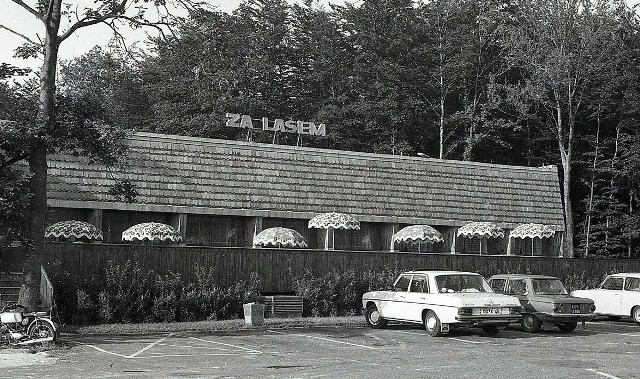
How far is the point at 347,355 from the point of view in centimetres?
1764

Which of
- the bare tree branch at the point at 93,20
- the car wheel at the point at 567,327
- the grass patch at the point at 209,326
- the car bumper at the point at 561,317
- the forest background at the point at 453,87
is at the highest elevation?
the forest background at the point at 453,87

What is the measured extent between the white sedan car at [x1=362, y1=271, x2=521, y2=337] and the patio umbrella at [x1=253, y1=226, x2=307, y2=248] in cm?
557

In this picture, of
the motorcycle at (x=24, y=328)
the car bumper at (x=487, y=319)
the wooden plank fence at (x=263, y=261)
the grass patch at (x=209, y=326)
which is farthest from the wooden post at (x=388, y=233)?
the motorcycle at (x=24, y=328)

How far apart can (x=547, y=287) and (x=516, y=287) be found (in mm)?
837

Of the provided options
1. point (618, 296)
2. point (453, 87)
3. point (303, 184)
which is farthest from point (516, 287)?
point (453, 87)

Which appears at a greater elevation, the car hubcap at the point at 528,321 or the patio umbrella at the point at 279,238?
the patio umbrella at the point at 279,238

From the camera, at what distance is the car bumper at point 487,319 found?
2105 cm

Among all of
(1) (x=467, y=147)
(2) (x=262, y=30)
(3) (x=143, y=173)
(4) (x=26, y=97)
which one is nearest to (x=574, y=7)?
(1) (x=467, y=147)

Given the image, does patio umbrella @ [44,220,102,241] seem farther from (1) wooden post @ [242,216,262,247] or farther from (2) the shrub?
(1) wooden post @ [242,216,262,247]

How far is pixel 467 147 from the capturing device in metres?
50.8

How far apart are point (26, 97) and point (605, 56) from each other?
111ft

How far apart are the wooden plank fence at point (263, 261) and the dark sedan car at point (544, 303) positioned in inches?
235

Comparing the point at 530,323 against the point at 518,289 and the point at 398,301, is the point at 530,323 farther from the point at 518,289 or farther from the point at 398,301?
the point at 398,301

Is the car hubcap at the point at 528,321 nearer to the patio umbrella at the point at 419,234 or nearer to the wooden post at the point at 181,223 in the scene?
the patio umbrella at the point at 419,234
